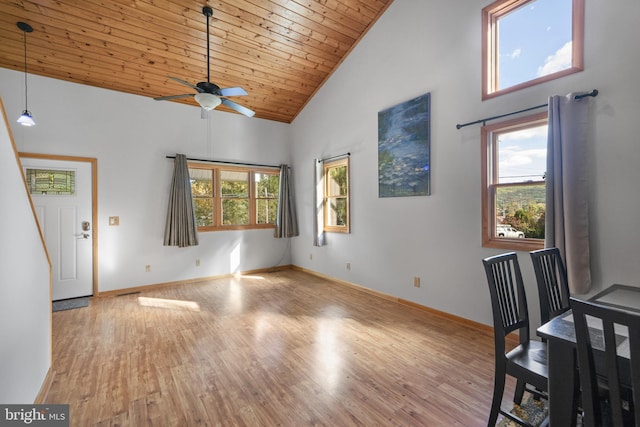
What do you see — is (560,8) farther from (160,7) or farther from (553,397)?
(160,7)

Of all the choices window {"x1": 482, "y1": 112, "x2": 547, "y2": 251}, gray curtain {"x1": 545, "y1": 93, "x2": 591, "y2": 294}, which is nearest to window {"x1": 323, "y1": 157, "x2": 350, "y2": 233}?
window {"x1": 482, "y1": 112, "x2": 547, "y2": 251}

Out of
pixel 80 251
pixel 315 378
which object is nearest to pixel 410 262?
pixel 315 378

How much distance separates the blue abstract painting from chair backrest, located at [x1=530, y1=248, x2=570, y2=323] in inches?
66.0

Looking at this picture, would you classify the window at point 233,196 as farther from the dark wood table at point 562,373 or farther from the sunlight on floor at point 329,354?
the dark wood table at point 562,373

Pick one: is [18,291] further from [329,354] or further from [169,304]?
[169,304]

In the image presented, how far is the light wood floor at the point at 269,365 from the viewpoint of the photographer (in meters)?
1.82

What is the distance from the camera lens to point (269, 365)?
238 centimetres

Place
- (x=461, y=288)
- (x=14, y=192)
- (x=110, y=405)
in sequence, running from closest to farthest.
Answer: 1. (x=14, y=192)
2. (x=110, y=405)
3. (x=461, y=288)

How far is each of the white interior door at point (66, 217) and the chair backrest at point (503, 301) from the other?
5234 millimetres

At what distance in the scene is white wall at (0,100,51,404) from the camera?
1.41 meters

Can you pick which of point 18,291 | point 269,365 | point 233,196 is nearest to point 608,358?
point 269,365

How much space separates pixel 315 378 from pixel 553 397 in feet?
5.04

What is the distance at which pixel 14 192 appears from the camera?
5.23 ft

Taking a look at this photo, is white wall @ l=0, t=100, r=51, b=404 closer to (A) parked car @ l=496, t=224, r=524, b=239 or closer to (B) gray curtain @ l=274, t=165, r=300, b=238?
(A) parked car @ l=496, t=224, r=524, b=239
